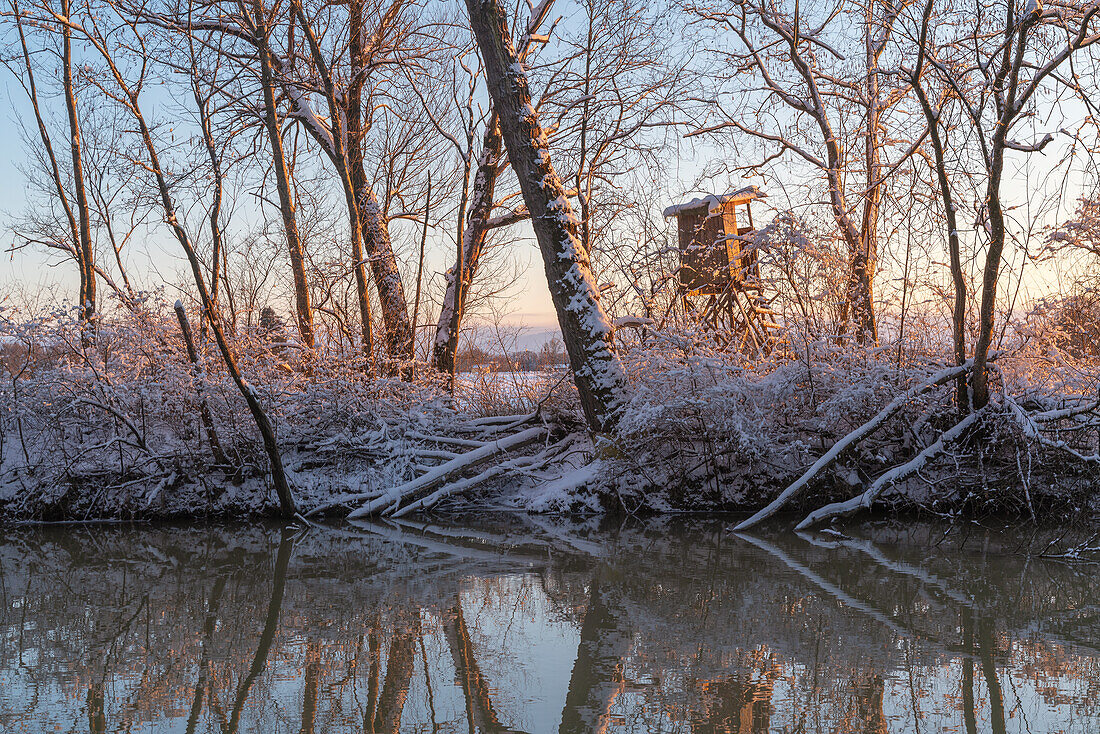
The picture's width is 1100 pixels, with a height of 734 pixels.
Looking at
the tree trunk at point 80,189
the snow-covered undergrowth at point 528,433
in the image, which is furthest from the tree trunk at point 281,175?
the tree trunk at point 80,189

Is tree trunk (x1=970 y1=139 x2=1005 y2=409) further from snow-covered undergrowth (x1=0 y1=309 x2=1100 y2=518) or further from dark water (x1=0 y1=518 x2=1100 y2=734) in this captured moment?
dark water (x1=0 y1=518 x2=1100 y2=734)

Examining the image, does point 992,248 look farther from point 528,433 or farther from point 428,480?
→ point 428,480

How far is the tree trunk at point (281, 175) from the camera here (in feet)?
32.0

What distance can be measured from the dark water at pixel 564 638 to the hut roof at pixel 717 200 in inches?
228

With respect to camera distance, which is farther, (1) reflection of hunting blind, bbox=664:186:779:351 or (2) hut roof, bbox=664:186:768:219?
(2) hut roof, bbox=664:186:768:219

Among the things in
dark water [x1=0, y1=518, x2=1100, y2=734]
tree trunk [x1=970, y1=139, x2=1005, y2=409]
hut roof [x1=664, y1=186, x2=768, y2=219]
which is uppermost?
hut roof [x1=664, y1=186, x2=768, y2=219]

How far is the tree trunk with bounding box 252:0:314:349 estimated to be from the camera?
975 centimetres

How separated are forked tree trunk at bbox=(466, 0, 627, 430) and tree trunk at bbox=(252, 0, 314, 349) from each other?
8.00 feet

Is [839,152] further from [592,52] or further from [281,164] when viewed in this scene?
[281,164]

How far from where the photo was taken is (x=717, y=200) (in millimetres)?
11898

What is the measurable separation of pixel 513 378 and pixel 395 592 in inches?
262

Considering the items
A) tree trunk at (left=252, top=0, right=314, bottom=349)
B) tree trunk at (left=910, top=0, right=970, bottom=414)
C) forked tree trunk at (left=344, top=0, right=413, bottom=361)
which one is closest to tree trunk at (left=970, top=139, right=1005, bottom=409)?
tree trunk at (left=910, top=0, right=970, bottom=414)

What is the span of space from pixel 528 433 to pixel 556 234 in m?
2.37

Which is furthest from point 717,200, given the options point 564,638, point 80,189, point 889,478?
point 80,189
